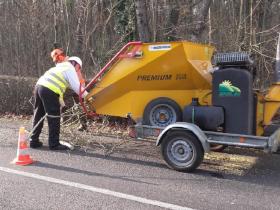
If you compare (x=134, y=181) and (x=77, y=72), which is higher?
(x=77, y=72)

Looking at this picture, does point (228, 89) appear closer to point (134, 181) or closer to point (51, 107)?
point (134, 181)

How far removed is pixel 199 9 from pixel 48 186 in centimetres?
671

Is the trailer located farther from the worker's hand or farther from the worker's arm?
the worker's arm

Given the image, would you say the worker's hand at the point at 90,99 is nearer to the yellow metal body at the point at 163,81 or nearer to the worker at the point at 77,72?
the yellow metal body at the point at 163,81

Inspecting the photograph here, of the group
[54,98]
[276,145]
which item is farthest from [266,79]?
[54,98]

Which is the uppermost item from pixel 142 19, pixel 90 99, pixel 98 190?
pixel 142 19

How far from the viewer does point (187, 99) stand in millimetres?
6453

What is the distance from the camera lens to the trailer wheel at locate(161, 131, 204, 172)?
5.86 meters

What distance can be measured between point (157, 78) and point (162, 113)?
0.54 meters

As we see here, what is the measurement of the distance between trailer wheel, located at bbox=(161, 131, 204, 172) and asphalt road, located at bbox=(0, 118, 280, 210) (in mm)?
130

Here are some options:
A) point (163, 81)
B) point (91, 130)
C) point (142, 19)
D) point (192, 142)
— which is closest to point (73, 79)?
point (163, 81)

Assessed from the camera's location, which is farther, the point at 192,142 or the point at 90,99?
the point at 90,99

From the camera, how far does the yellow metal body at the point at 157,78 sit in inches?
246

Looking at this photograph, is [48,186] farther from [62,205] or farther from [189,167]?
[189,167]
